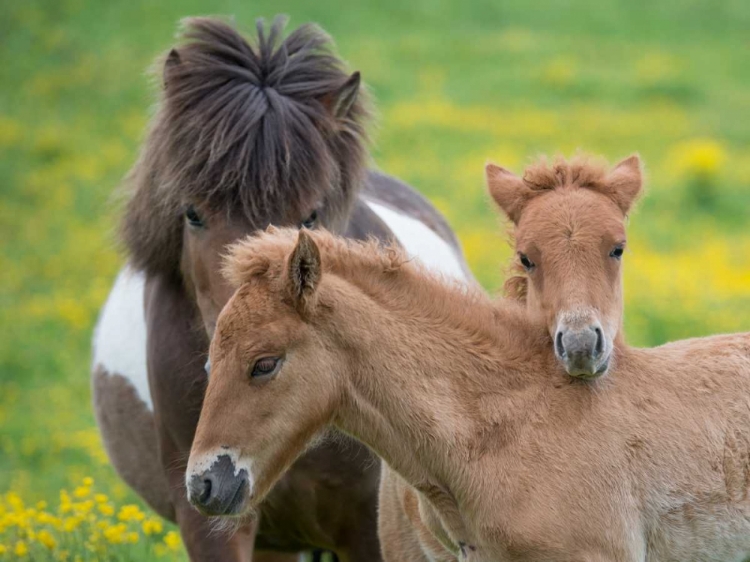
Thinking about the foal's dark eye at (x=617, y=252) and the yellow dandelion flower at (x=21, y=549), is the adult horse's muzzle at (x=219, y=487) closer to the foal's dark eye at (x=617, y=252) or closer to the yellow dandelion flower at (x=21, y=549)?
the foal's dark eye at (x=617, y=252)

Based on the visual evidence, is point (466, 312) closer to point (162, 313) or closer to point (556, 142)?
point (162, 313)

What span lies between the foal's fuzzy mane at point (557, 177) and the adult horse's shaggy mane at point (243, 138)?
29.5 inches

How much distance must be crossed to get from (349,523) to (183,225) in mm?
1443

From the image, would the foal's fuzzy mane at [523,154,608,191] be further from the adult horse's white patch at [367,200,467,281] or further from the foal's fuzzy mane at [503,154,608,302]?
the adult horse's white patch at [367,200,467,281]

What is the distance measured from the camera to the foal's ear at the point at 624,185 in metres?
4.21

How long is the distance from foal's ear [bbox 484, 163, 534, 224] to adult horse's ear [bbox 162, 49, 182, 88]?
1.37 m

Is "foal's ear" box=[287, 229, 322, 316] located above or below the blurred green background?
below

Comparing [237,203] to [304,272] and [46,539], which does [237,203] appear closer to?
[304,272]

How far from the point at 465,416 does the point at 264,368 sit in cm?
71

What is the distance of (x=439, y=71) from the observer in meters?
20.5

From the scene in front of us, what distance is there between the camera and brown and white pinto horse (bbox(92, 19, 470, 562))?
167 inches

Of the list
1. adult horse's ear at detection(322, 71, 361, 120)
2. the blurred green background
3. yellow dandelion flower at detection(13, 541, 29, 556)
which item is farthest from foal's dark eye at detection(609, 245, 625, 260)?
the blurred green background

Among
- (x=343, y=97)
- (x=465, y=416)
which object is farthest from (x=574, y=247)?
(x=343, y=97)

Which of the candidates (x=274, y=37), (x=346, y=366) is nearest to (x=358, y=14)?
(x=274, y=37)
